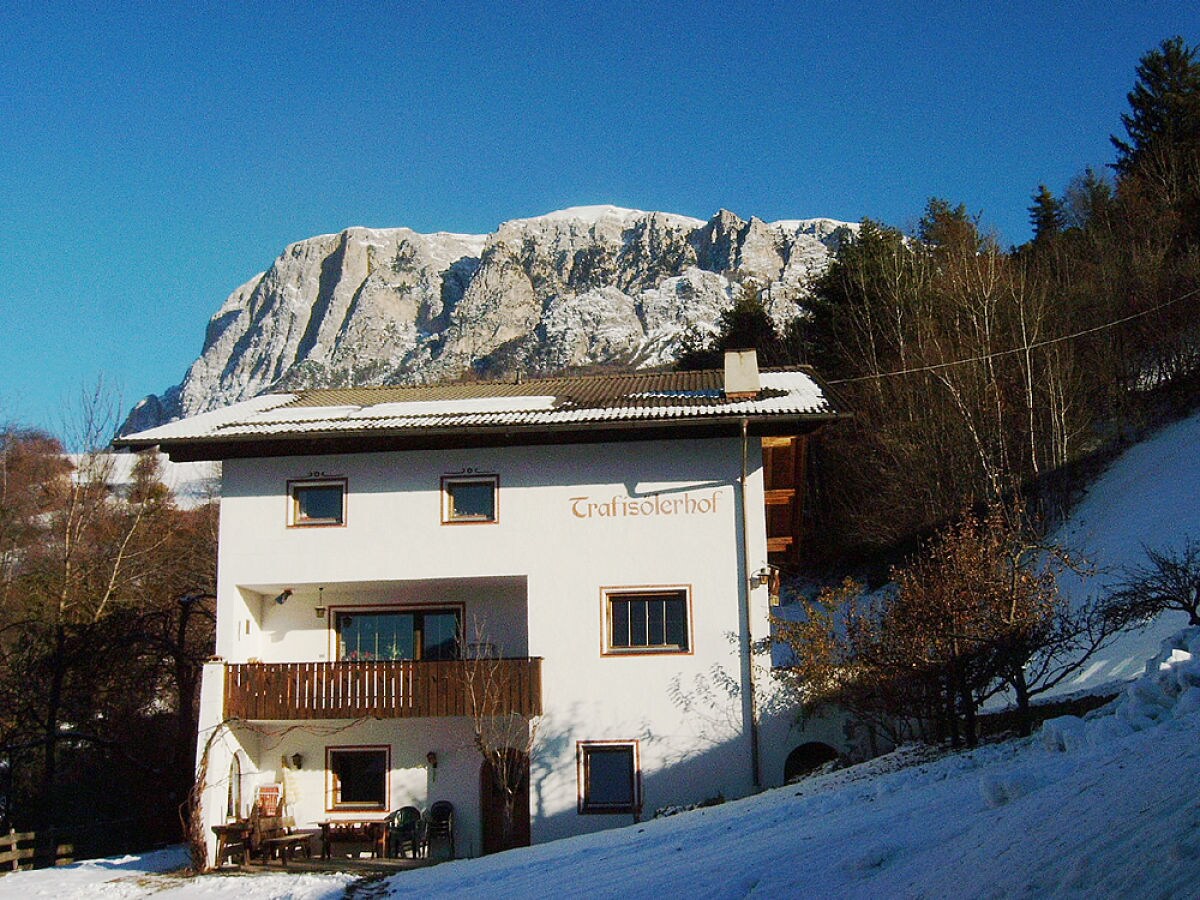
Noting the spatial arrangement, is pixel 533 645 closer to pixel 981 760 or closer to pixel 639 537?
pixel 639 537

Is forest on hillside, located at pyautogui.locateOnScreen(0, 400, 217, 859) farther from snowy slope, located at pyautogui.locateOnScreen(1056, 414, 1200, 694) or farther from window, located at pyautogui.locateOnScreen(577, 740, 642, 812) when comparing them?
snowy slope, located at pyautogui.locateOnScreen(1056, 414, 1200, 694)

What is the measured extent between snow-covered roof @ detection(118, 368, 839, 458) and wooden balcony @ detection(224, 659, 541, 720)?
408 cm

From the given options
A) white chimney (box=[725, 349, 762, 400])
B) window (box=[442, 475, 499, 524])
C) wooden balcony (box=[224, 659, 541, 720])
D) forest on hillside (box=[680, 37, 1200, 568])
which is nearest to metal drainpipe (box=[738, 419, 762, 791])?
white chimney (box=[725, 349, 762, 400])

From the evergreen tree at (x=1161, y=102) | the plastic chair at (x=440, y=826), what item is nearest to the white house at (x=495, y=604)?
the plastic chair at (x=440, y=826)

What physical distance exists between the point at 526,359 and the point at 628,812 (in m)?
124

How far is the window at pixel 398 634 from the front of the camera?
21.5 metres

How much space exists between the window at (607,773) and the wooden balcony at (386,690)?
1.27 meters

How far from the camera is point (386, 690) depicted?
773 inches

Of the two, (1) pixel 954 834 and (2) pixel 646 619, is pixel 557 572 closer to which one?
(2) pixel 646 619

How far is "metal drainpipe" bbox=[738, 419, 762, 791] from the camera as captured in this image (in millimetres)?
19281

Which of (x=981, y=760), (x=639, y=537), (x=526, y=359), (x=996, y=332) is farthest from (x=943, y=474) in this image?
(x=526, y=359)

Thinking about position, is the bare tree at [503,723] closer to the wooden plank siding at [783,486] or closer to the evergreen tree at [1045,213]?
the wooden plank siding at [783,486]

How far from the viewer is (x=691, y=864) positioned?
10578 millimetres

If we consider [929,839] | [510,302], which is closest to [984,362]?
[929,839]
